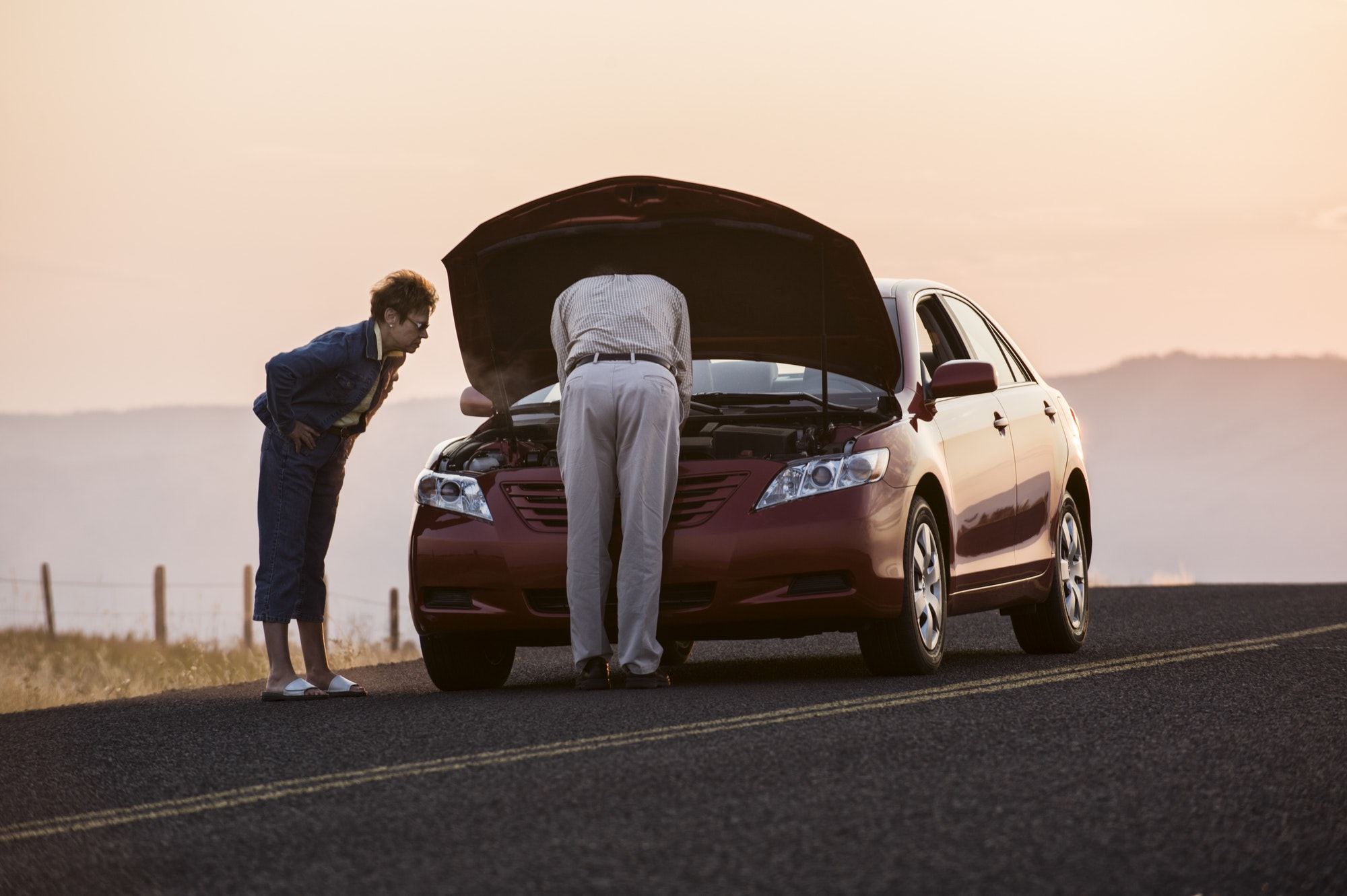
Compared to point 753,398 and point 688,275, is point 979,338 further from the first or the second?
point 688,275

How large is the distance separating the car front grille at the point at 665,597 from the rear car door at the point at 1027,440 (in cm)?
211

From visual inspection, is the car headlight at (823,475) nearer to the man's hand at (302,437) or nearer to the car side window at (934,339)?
the car side window at (934,339)

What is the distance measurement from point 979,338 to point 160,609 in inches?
1081

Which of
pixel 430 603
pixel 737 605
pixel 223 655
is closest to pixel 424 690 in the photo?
pixel 430 603

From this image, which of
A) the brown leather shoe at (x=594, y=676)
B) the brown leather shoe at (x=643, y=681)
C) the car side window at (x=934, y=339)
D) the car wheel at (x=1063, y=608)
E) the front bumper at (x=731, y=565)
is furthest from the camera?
the car wheel at (x=1063, y=608)

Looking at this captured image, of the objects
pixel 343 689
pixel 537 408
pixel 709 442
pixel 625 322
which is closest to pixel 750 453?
pixel 709 442

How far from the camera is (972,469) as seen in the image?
8.59 meters

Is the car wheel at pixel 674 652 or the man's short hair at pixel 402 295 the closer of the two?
the man's short hair at pixel 402 295

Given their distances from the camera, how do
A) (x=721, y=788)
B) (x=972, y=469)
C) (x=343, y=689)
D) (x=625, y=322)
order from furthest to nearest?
(x=972, y=469) < (x=343, y=689) < (x=625, y=322) < (x=721, y=788)

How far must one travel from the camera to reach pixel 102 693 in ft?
44.4

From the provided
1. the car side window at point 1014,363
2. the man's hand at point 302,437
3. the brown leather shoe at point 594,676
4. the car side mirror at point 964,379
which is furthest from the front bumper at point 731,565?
the car side window at point 1014,363

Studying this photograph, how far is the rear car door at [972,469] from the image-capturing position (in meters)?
8.39

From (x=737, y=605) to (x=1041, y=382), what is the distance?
3.37 m

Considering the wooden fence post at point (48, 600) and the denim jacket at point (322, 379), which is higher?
the denim jacket at point (322, 379)
